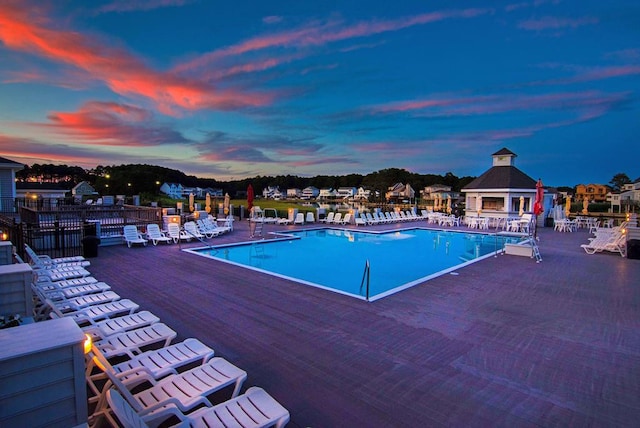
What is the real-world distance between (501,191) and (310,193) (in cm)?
6750

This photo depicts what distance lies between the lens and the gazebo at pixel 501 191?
22156 mm

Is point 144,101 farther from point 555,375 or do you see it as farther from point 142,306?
point 555,375

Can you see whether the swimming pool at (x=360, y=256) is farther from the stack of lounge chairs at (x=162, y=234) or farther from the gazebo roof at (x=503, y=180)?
the gazebo roof at (x=503, y=180)

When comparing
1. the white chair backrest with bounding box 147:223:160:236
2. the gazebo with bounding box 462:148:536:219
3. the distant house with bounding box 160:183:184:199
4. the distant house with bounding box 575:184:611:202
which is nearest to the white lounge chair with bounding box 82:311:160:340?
the white chair backrest with bounding box 147:223:160:236

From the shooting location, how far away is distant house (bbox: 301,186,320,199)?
88125 millimetres

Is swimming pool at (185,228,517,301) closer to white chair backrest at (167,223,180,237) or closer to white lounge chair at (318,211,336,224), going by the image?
white chair backrest at (167,223,180,237)

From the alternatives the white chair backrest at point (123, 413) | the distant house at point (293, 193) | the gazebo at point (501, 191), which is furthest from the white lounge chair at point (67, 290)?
the distant house at point (293, 193)

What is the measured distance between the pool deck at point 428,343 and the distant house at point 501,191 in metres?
15.1

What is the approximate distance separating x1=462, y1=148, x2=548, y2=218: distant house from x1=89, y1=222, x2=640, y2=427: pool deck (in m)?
15.1

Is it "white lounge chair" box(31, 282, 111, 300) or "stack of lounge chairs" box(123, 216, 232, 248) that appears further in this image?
"stack of lounge chairs" box(123, 216, 232, 248)

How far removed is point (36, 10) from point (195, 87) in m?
6.91

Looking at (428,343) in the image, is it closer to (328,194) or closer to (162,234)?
(162,234)

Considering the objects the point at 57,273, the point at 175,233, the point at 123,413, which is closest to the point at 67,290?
the point at 57,273

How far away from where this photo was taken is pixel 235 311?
17.9 ft
